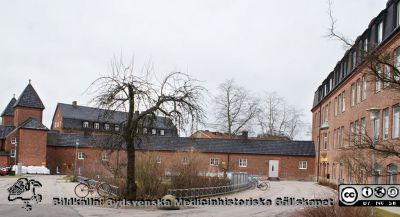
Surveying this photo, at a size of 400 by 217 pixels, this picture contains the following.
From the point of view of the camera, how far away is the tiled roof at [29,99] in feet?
217

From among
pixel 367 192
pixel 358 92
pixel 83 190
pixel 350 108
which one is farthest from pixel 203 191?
pixel 367 192

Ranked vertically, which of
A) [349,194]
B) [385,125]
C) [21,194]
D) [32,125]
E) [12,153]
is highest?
[385,125]

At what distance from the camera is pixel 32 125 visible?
61594 millimetres

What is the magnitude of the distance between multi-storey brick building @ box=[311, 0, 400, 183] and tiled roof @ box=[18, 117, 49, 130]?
3598 cm

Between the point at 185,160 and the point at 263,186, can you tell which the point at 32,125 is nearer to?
the point at 263,186

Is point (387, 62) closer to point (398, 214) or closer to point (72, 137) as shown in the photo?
point (398, 214)

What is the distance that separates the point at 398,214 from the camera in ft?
63.4

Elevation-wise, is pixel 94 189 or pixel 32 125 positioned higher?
pixel 32 125

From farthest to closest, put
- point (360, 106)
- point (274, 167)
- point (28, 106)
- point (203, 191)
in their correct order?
point (28, 106), point (274, 167), point (360, 106), point (203, 191)

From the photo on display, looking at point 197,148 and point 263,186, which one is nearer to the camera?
point 263,186

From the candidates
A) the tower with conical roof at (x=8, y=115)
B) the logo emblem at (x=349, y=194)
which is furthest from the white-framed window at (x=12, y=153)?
the logo emblem at (x=349, y=194)

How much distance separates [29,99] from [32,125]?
6873mm

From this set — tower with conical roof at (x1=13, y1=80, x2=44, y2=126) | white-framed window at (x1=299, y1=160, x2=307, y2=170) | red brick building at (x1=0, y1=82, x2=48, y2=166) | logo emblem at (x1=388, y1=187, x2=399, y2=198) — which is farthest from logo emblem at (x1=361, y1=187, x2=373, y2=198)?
tower with conical roof at (x1=13, y1=80, x2=44, y2=126)

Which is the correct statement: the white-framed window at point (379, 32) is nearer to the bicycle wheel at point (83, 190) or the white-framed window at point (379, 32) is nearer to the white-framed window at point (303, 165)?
the bicycle wheel at point (83, 190)
